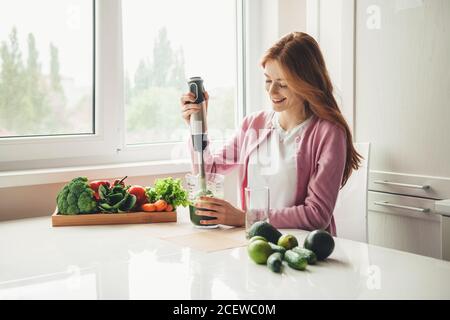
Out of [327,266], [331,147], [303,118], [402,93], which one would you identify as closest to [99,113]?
[303,118]

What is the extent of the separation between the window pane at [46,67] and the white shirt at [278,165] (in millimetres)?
799

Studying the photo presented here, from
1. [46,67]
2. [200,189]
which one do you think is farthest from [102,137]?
[200,189]

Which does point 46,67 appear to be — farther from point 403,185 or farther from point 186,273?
point 403,185

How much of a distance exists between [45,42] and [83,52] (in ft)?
0.56

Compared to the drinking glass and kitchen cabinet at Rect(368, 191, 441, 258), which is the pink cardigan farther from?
kitchen cabinet at Rect(368, 191, 441, 258)

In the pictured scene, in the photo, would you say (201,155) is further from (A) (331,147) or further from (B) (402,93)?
(B) (402,93)

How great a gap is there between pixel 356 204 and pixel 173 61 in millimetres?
1131

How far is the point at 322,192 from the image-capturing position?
196cm

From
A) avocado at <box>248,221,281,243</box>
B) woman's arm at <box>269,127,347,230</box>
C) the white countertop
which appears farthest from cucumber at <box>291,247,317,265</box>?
woman's arm at <box>269,127,347,230</box>

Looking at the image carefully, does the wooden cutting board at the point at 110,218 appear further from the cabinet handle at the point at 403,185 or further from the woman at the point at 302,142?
the cabinet handle at the point at 403,185

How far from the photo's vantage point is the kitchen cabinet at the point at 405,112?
7.05 feet

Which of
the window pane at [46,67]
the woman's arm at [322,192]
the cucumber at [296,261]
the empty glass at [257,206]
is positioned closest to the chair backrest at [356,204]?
the woman's arm at [322,192]

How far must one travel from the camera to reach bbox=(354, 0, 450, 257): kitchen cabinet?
7.05ft

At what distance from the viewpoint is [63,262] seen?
1497 millimetres
